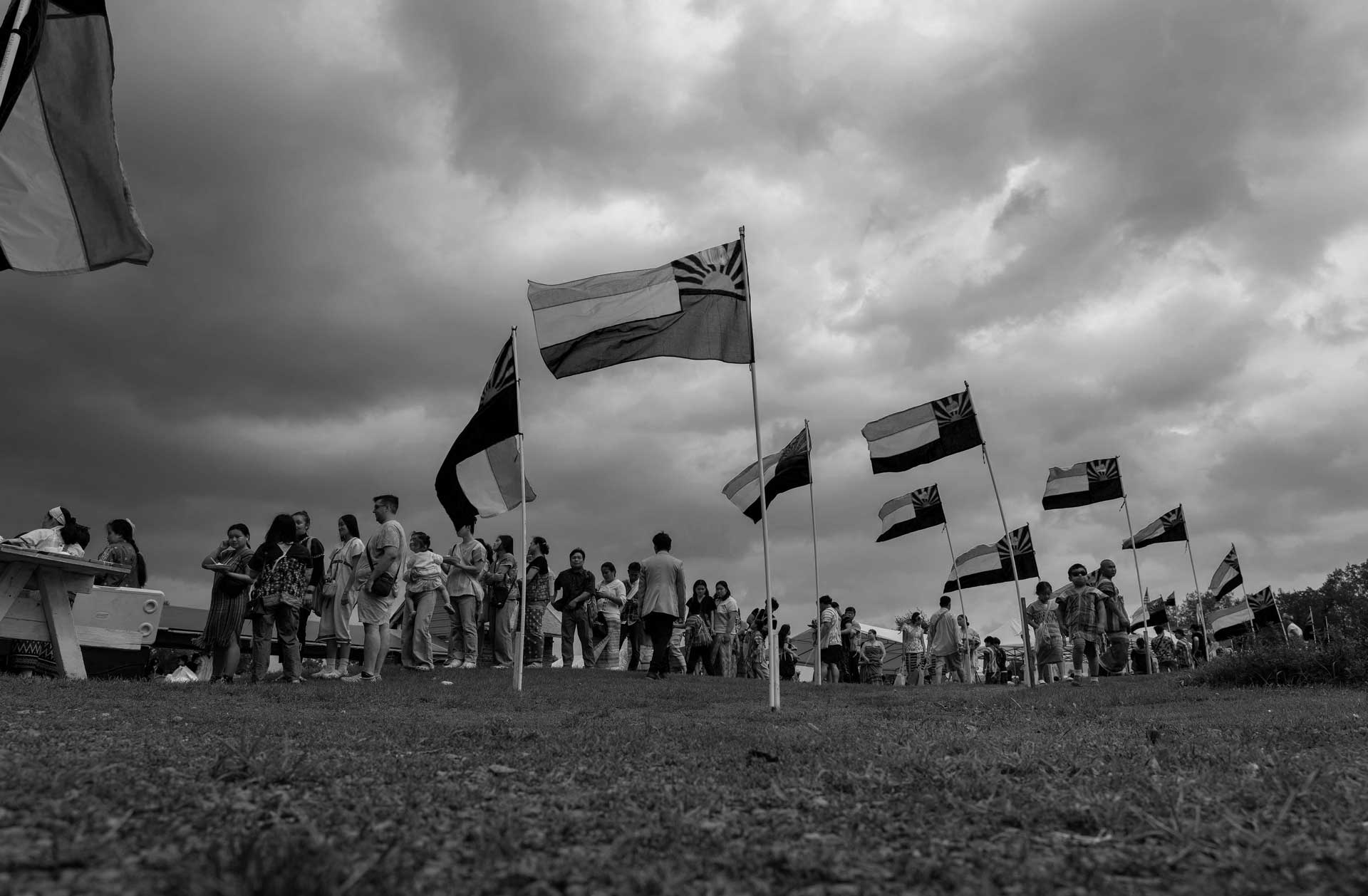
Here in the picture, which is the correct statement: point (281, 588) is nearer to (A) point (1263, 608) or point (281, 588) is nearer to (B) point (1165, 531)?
(B) point (1165, 531)

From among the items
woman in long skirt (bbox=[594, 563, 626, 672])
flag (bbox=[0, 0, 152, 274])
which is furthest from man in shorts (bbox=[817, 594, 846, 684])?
flag (bbox=[0, 0, 152, 274])

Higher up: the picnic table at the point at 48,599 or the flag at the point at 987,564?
the flag at the point at 987,564

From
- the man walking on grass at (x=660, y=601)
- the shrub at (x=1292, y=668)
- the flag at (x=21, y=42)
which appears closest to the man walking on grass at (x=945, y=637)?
the shrub at (x=1292, y=668)

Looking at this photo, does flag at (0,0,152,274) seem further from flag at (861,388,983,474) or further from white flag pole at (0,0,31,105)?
flag at (861,388,983,474)

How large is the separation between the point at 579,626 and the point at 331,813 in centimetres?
1407

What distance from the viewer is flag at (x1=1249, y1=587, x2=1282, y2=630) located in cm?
3100

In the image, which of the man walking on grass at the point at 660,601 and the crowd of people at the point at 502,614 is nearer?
the crowd of people at the point at 502,614

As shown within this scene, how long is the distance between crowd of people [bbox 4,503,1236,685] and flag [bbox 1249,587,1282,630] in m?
9.68

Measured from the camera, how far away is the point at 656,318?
37.7ft

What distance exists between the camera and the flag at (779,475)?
65.9 feet

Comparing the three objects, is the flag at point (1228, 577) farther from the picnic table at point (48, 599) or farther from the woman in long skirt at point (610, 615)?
the picnic table at point (48, 599)

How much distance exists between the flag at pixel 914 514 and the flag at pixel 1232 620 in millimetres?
11161

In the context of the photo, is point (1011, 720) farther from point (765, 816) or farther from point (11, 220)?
point (11, 220)

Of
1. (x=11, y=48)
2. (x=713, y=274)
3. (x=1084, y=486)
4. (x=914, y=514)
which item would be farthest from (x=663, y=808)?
(x=1084, y=486)
